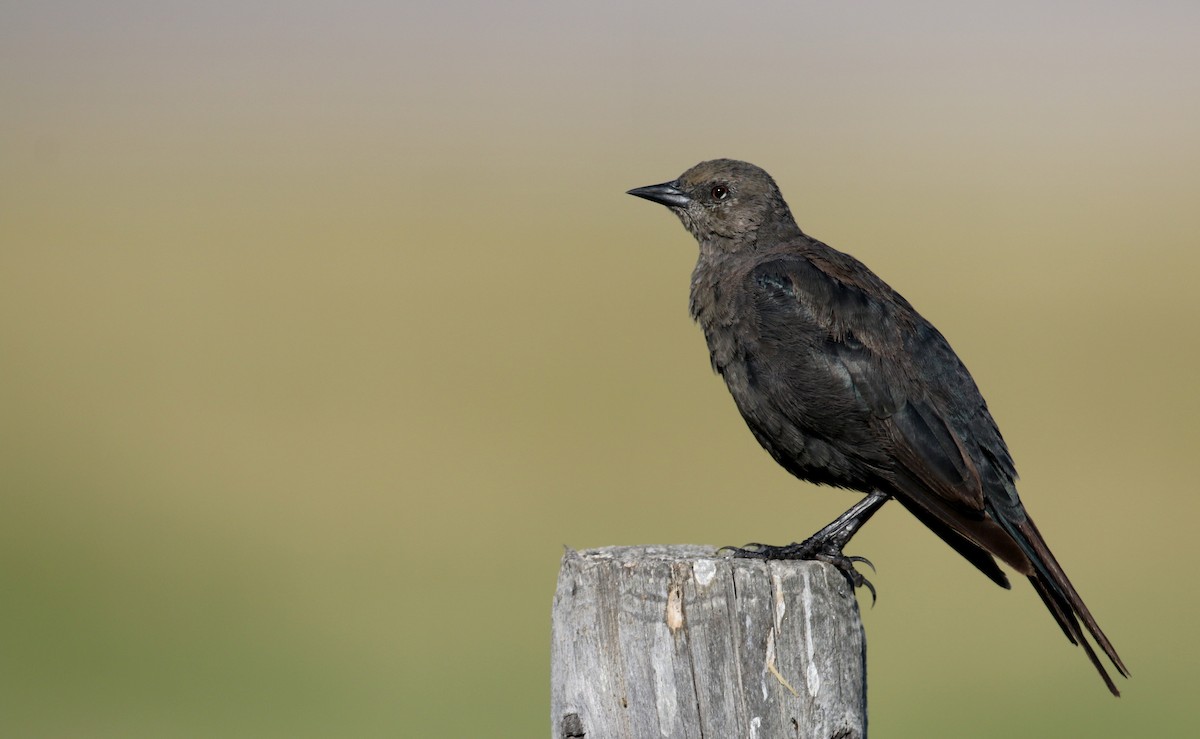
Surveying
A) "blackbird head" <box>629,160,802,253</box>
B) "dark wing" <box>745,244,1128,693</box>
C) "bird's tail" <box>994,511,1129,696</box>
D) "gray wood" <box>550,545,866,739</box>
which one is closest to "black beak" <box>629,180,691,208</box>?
"blackbird head" <box>629,160,802,253</box>

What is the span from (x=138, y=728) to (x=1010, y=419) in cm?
1015

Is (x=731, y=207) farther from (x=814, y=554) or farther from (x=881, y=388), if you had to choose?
(x=814, y=554)

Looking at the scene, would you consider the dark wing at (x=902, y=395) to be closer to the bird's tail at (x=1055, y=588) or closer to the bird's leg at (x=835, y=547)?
the bird's tail at (x=1055, y=588)

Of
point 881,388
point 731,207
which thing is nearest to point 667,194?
point 731,207

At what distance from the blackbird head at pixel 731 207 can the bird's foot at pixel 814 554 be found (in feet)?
6.68

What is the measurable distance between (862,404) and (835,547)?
2.04ft

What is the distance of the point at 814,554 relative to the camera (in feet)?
19.2

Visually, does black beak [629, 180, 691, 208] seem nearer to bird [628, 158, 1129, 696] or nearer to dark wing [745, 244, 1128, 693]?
bird [628, 158, 1129, 696]

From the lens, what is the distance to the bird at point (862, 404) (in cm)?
626

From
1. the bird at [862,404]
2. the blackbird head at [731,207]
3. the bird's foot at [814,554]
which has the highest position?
the blackbird head at [731,207]

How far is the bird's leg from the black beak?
212cm

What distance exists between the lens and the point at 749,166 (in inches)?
313

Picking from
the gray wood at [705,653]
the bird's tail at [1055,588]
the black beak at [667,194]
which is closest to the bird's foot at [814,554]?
the bird's tail at [1055,588]

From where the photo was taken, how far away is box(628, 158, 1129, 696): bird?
6.26 metres
